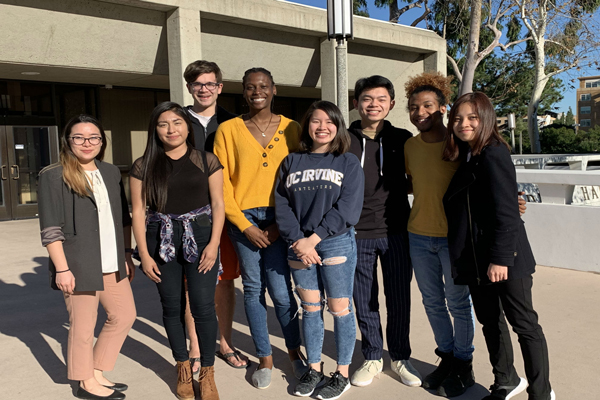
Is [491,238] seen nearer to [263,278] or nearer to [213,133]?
[263,278]

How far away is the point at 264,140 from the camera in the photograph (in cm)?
328

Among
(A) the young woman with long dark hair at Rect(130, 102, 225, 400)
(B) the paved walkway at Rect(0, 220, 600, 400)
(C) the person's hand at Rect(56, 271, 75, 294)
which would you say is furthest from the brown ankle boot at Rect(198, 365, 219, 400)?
(C) the person's hand at Rect(56, 271, 75, 294)

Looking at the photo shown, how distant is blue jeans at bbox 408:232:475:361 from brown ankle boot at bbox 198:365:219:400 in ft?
4.47

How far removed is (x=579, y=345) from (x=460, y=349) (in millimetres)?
1239

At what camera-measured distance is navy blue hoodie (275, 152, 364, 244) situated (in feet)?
9.82

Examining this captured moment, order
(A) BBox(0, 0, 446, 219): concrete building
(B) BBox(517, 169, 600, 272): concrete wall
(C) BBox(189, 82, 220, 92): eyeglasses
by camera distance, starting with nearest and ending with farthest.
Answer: (C) BBox(189, 82, 220, 92): eyeglasses, (B) BBox(517, 169, 600, 272): concrete wall, (A) BBox(0, 0, 446, 219): concrete building

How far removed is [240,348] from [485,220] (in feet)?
7.01

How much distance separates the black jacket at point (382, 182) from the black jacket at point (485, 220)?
0.41 meters

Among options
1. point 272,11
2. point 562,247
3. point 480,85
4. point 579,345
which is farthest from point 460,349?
point 480,85

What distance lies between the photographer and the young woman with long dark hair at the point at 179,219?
9.94 ft

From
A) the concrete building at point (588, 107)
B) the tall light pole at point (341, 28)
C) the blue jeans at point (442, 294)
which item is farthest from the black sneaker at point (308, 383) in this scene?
the concrete building at point (588, 107)

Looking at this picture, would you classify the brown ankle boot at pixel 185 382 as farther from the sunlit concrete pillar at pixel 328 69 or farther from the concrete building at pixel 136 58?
the sunlit concrete pillar at pixel 328 69

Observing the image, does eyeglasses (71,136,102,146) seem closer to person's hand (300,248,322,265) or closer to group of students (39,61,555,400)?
group of students (39,61,555,400)

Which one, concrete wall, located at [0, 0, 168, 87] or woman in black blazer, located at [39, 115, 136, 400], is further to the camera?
concrete wall, located at [0, 0, 168, 87]
